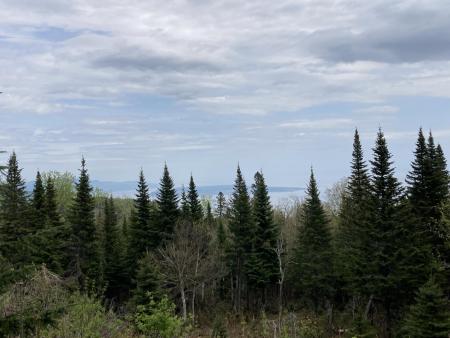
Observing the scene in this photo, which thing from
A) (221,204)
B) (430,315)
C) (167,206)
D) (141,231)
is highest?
(221,204)

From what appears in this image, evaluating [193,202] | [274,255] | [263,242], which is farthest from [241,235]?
[193,202]

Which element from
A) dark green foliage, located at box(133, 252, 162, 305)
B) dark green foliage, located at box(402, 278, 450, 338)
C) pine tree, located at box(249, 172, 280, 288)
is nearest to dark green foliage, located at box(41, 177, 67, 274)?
dark green foliage, located at box(133, 252, 162, 305)

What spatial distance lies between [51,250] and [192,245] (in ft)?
47.8

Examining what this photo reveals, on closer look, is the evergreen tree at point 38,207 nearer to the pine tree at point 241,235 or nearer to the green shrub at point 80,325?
the pine tree at point 241,235

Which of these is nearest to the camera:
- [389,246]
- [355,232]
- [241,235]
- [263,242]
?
[389,246]

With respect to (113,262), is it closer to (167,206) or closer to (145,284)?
(167,206)

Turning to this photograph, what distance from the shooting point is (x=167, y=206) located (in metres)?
58.9

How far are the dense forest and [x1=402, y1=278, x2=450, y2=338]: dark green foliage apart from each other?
6 centimetres

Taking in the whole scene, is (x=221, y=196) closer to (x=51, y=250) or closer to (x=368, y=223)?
(x=51, y=250)

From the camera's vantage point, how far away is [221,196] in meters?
121

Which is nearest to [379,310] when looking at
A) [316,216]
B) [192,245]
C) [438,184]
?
[316,216]

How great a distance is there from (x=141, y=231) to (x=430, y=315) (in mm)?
34457

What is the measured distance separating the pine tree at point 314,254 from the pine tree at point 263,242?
275 centimetres

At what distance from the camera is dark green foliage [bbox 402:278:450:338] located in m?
31.9
